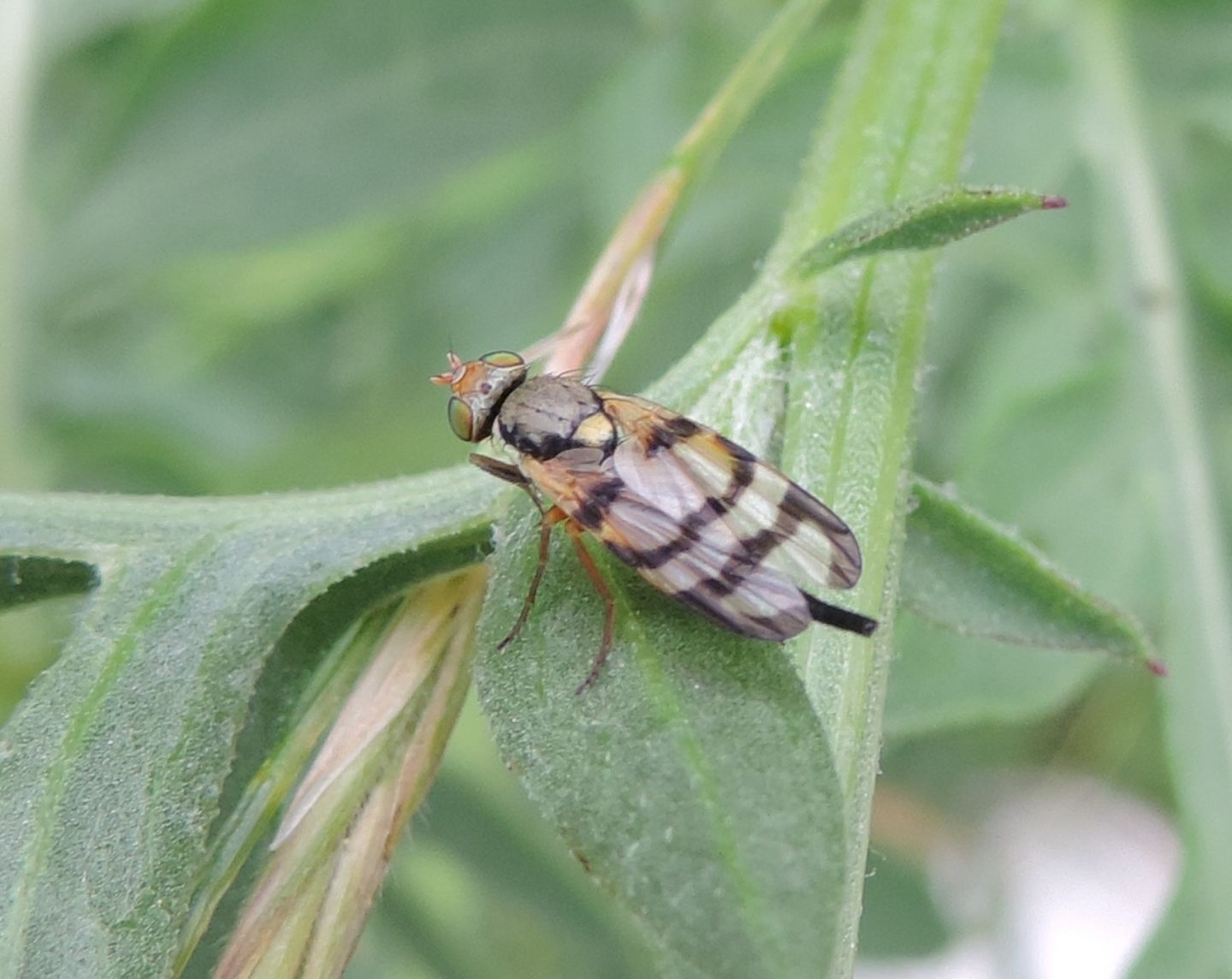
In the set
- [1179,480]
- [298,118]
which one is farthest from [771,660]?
[298,118]

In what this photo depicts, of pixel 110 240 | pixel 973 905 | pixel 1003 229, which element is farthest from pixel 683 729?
pixel 973 905

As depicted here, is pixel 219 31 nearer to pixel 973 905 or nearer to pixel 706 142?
pixel 706 142

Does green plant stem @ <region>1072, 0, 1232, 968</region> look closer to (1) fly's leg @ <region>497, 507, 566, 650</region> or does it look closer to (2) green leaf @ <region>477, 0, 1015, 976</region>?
(2) green leaf @ <region>477, 0, 1015, 976</region>

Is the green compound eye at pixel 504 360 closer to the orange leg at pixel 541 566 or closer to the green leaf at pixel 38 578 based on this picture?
the orange leg at pixel 541 566

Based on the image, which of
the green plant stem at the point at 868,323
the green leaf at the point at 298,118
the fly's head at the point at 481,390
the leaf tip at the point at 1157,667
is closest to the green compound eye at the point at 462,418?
the fly's head at the point at 481,390

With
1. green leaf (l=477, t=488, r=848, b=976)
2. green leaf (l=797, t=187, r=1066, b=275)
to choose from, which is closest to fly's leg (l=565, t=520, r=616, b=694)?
green leaf (l=477, t=488, r=848, b=976)
